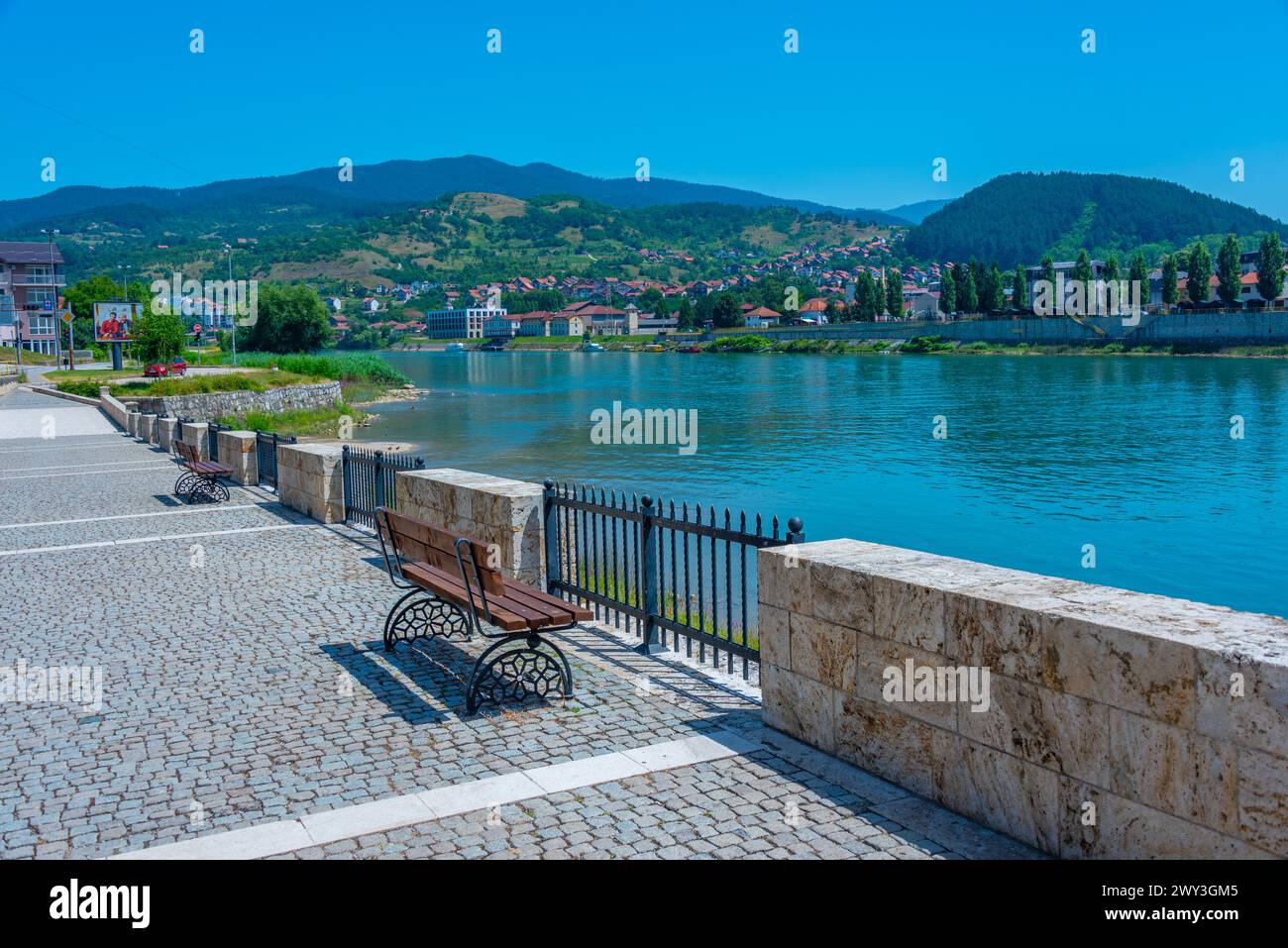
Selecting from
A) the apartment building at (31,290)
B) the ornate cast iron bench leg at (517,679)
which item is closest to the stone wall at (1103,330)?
the apartment building at (31,290)

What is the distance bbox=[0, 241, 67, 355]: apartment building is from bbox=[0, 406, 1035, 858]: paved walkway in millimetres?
106241

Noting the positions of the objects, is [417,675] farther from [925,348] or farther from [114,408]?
[925,348]

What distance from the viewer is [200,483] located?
16.8 meters

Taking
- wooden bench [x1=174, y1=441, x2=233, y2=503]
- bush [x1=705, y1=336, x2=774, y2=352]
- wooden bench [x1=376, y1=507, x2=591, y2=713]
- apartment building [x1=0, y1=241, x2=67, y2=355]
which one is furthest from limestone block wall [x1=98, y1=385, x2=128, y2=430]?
bush [x1=705, y1=336, x2=774, y2=352]

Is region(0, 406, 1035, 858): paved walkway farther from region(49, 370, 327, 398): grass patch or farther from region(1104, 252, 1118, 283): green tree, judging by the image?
region(1104, 252, 1118, 283): green tree

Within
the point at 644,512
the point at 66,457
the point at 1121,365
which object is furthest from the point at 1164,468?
the point at 1121,365

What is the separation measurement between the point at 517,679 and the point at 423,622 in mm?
1768

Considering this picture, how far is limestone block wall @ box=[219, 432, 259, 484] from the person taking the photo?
18312mm

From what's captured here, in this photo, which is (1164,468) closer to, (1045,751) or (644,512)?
(644,512)

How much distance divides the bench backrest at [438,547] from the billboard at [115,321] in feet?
206

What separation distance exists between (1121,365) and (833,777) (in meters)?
82.7

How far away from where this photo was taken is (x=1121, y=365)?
7931 cm

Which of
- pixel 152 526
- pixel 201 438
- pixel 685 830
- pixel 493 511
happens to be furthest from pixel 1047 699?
pixel 201 438
